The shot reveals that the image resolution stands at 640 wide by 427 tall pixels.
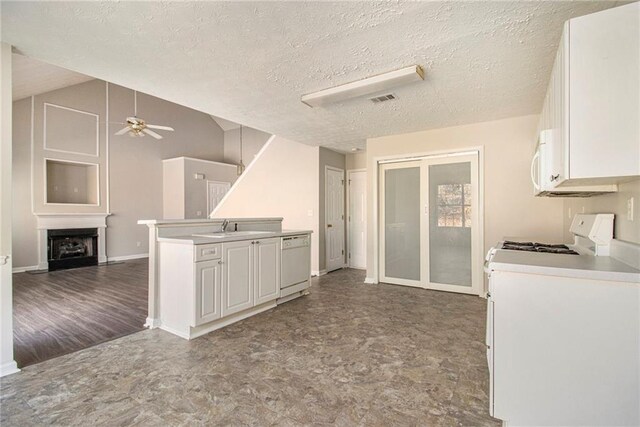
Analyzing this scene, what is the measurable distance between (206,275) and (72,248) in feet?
20.8

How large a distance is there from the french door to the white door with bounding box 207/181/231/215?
20.6 ft

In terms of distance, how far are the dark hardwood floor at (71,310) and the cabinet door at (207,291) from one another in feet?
→ 2.69

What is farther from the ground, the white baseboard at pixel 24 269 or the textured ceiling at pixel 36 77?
the textured ceiling at pixel 36 77

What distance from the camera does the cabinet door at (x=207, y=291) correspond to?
2.87 m

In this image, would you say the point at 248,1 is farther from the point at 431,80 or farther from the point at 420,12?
the point at 431,80

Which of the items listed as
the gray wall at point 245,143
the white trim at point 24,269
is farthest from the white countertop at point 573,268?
the gray wall at point 245,143

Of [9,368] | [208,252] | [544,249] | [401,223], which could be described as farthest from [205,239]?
[401,223]

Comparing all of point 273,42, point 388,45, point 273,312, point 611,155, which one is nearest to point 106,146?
point 273,312

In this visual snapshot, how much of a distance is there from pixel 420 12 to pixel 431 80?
1054 millimetres

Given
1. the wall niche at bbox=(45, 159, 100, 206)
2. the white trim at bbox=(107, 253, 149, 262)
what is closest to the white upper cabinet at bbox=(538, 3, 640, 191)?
the wall niche at bbox=(45, 159, 100, 206)

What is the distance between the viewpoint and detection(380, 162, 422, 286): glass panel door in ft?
15.7

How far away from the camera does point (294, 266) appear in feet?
13.8

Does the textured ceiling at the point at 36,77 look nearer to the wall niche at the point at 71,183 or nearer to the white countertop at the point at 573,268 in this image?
the wall niche at the point at 71,183

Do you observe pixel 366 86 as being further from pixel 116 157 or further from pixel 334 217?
pixel 116 157
